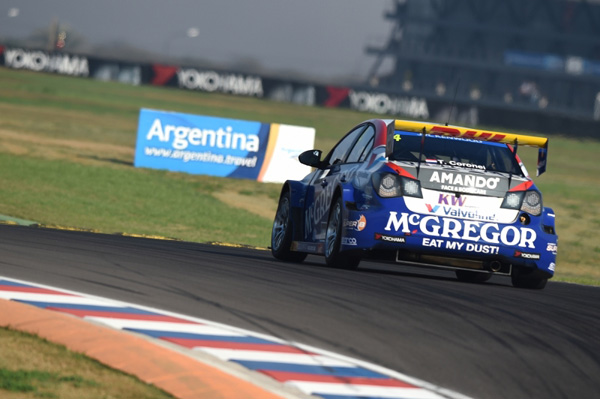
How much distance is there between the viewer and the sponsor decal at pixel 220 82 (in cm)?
7212

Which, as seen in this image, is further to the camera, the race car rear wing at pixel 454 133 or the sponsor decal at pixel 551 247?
the race car rear wing at pixel 454 133

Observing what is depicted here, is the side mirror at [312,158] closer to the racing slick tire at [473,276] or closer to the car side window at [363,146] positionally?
the car side window at [363,146]

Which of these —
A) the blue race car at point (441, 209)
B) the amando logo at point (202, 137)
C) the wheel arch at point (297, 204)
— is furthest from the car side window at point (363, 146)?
the amando logo at point (202, 137)

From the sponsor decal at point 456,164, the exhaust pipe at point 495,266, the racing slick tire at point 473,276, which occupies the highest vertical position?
the sponsor decal at point 456,164

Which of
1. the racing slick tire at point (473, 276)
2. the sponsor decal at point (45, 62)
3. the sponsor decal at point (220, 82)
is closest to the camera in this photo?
the racing slick tire at point (473, 276)

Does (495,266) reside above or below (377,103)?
below

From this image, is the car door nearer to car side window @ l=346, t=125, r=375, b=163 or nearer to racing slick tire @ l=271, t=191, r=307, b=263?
car side window @ l=346, t=125, r=375, b=163

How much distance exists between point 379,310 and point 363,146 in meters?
3.40

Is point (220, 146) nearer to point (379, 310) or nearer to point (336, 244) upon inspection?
point (336, 244)

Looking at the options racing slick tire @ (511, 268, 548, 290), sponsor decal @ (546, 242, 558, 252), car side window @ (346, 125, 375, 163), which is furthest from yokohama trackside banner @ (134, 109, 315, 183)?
sponsor decal @ (546, 242, 558, 252)

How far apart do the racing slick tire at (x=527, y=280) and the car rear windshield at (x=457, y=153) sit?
846 mm

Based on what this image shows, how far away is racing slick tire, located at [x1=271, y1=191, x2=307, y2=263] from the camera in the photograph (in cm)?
1073

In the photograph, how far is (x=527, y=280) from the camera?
31.8 ft

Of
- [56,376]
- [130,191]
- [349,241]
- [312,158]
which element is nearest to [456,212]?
[349,241]
